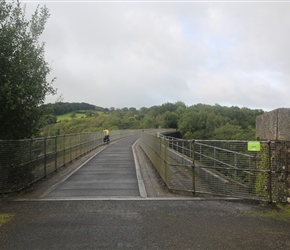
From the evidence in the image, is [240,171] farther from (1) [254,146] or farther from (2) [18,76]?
(2) [18,76]

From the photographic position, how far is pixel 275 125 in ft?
23.4

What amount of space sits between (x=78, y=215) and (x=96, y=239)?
1.43 metres

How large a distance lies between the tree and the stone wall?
6.48 meters

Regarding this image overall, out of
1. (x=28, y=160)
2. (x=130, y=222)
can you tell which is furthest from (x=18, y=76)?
(x=130, y=222)

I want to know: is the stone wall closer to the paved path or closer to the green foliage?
the green foliage

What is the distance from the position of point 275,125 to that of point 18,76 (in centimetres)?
710

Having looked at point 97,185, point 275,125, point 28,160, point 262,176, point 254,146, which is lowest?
point 97,185

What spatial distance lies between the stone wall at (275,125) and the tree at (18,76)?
6484 millimetres

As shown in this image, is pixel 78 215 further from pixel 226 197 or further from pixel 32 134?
pixel 32 134

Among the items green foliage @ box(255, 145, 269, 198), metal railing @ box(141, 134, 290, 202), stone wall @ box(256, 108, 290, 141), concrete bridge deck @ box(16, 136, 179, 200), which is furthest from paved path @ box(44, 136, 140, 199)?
stone wall @ box(256, 108, 290, 141)

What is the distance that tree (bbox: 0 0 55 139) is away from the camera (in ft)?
28.9

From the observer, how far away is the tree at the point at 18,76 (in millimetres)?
8797

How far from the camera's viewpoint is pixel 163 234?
5090 mm

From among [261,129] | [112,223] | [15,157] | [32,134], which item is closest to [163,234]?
[112,223]
